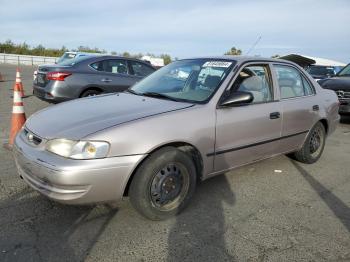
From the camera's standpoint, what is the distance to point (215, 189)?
4.46 metres

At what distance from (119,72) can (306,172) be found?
5.39 metres

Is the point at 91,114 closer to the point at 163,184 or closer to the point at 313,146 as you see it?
the point at 163,184

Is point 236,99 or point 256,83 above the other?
point 256,83

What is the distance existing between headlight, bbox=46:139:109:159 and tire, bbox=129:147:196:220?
387mm

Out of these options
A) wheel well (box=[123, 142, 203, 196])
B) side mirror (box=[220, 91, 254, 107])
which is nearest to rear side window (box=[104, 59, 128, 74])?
side mirror (box=[220, 91, 254, 107])

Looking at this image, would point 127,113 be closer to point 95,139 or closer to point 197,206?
point 95,139

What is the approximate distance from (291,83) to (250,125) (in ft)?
4.32

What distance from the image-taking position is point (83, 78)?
844 cm

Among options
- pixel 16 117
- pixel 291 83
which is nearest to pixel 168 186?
pixel 291 83

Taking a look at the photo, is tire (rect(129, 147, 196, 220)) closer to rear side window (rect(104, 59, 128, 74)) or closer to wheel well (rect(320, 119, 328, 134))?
wheel well (rect(320, 119, 328, 134))

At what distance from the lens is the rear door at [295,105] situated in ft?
16.1

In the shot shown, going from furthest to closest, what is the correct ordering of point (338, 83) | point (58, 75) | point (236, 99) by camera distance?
Answer: point (338, 83) → point (58, 75) → point (236, 99)

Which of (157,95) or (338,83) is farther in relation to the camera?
(338,83)

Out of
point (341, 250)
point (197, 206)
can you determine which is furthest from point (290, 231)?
point (197, 206)
